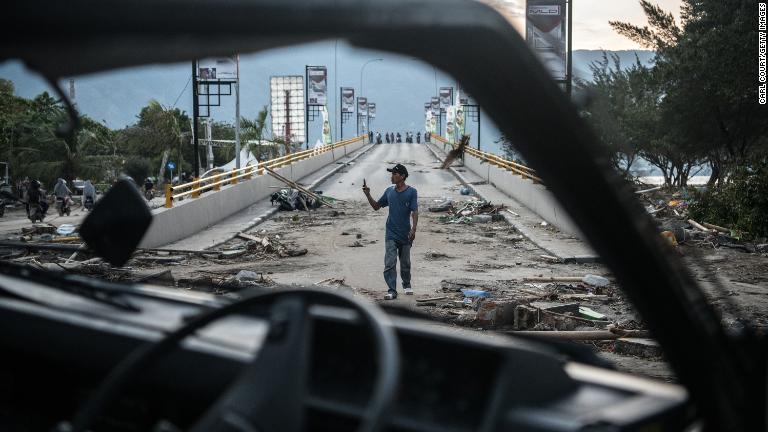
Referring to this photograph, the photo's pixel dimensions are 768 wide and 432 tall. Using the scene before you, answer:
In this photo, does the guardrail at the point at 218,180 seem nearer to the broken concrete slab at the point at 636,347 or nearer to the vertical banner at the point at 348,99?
the broken concrete slab at the point at 636,347

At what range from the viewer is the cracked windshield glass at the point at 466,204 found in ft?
6.26

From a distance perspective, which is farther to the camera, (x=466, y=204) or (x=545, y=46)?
(x=466, y=204)

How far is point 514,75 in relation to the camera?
1612 mm

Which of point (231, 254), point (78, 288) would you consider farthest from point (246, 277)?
point (78, 288)

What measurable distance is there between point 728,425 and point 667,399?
0.23 m

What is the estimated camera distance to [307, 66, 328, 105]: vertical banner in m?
63.2

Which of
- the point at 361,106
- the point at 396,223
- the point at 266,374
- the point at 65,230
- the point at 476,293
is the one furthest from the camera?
the point at 361,106

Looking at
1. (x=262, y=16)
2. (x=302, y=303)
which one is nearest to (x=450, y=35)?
(x=262, y=16)

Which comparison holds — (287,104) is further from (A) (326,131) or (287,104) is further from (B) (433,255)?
(B) (433,255)

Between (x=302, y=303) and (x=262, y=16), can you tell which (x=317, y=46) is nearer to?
(x=262, y=16)
